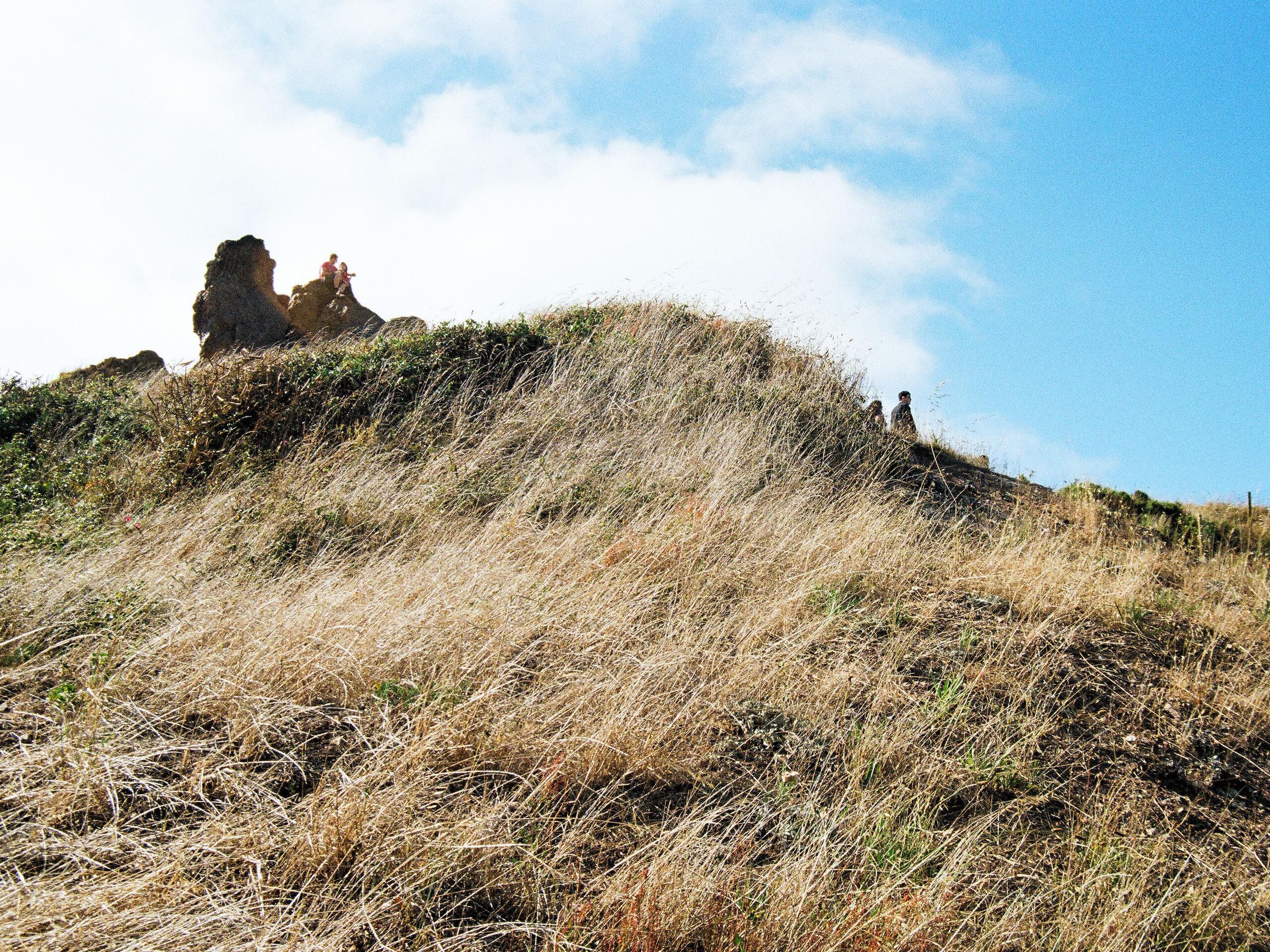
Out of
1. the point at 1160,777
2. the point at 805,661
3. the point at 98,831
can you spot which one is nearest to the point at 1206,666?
the point at 1160,777

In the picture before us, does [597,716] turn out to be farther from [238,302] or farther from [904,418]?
[238,302]

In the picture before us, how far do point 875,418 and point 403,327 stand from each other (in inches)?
308

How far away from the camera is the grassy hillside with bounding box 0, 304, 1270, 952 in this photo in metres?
2.69

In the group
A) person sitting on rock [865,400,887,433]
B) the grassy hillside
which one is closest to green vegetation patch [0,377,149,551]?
the grassy hillside

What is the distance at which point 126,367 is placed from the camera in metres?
13.4

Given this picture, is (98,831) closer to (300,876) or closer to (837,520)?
Answer: (300,876)

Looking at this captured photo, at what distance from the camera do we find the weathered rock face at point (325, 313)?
46.8 feet

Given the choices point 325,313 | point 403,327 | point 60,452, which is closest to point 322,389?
point 60,452

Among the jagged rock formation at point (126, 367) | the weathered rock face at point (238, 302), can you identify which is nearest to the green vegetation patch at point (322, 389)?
the weathered rock face at point (238, 302)

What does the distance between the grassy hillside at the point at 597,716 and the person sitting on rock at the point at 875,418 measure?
2.67 meters

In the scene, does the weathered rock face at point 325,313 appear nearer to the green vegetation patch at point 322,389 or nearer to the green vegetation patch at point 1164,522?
the green vegetation patch at point 322,389

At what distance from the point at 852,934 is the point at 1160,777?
2613 mm

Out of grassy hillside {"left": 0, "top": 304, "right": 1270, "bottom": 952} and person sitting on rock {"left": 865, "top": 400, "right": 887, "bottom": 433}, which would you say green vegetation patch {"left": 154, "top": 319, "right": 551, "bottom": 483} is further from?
person sitting on rock {"left": 865, "top": 400, "right": 887, "bottom": 433}

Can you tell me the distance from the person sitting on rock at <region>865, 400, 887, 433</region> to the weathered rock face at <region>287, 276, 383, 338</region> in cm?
896
